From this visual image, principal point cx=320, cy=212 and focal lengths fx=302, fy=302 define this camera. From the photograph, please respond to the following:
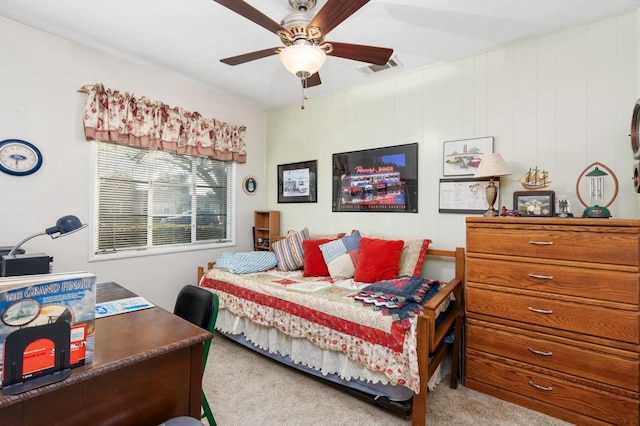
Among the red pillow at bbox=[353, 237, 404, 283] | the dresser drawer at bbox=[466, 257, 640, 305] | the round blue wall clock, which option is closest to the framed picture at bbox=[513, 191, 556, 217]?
the dresser drawer at bbox=[466, 257, 640, 305]

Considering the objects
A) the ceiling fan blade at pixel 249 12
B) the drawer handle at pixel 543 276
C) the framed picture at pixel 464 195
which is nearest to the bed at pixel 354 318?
the framed picture at pixel 464 195

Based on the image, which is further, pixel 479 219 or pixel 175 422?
pixel 479 219

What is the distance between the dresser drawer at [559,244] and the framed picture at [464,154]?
728 mm

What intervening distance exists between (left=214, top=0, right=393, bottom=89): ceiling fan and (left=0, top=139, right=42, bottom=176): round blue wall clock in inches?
81.5

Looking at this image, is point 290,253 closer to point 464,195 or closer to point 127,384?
point 464,195

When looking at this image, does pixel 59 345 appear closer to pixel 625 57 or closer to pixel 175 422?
pixel 175 422

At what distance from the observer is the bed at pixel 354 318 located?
184 cm

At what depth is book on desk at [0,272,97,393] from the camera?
0.81m

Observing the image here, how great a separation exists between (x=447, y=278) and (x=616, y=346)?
3.92ft

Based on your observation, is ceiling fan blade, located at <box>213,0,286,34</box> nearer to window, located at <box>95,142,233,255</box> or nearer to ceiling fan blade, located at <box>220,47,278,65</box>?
ceiling fan blade, located at <box>220,47,278,65</box>

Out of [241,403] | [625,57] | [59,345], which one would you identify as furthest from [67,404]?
[625,57]

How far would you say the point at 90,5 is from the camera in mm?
2145

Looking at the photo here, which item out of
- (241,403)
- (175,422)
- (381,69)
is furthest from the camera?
(381,69)

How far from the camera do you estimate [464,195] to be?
107 inches
